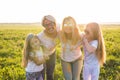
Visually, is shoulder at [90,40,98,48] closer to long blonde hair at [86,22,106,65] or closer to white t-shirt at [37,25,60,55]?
long blonde hair at [86,22,106,65]

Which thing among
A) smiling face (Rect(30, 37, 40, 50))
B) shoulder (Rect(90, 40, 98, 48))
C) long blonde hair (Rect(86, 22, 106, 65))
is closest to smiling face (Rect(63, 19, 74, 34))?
long blonde hair (Rect(86, 22, 106, 65))

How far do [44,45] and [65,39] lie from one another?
49cm

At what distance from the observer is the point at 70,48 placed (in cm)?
648

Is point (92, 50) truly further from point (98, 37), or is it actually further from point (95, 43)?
point (98, 37)

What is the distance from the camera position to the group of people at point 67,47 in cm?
636

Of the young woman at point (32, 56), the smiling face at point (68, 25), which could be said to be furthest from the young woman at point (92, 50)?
the young woman at point (32, 56)

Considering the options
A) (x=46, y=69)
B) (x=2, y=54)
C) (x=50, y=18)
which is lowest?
(x=2, y=54)

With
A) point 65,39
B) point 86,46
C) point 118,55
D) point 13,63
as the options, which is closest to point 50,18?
point 65,39

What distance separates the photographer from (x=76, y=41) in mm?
6461

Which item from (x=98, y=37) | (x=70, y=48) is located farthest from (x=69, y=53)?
(x=98, y=37)

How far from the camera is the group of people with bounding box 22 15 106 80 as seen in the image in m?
6.36

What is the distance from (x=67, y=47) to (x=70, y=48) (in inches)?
2.6

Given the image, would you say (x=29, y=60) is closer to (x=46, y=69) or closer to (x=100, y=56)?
(x=46, y=69)

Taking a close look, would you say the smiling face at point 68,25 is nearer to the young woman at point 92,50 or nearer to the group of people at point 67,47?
the group of people at point 67,47
